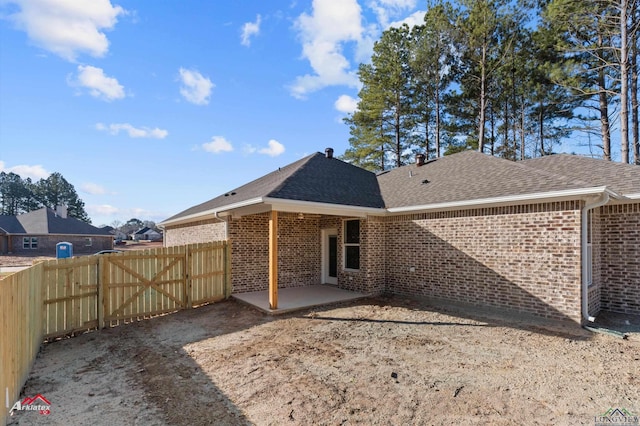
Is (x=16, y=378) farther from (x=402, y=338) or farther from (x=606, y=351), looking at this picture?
(x=606, y=351)

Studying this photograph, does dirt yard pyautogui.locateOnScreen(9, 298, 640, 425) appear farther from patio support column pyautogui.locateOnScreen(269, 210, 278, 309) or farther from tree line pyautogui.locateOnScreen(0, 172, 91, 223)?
tree line pyautogui.locateOnScreen(0, 172, 91, 223)

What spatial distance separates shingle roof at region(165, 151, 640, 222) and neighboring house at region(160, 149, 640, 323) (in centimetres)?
4

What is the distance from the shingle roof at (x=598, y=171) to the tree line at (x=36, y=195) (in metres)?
78.6

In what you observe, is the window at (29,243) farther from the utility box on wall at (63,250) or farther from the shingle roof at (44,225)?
the utility box on wall at (63,250)

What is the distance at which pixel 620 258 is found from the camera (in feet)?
23.7

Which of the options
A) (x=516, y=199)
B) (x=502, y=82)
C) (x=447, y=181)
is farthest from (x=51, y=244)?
(x=502, y=82)

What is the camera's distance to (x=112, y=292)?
7059 millimetres

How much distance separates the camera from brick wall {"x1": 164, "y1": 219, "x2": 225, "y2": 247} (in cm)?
1017

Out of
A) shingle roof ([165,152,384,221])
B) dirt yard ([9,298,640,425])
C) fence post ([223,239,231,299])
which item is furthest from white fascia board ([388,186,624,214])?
fence post ([223,239,231,299])

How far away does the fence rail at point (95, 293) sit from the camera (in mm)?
3699

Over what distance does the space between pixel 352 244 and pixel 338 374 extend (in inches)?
237

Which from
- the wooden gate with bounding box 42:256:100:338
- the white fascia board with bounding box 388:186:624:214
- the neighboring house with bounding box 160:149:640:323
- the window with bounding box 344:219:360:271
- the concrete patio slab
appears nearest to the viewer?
the white fascia board with bounding box 388:186:624:214

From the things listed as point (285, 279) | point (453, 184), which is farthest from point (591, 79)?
point (285, 279)

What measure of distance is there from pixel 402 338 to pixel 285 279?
5561mm
